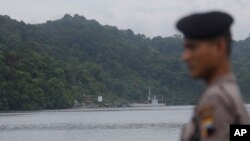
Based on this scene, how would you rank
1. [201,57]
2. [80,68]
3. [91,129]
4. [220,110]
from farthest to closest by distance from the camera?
1. [80,68]
2. [91,129]
3. [201,57]
4. [220,110]

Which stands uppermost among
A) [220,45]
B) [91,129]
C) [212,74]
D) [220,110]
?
[91,129]

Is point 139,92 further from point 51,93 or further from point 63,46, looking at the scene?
point 51,93

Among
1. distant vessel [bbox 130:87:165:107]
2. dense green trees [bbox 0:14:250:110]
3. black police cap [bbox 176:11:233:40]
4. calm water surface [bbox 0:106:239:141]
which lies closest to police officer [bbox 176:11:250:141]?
black police cap [bbox 176:11:233:40]

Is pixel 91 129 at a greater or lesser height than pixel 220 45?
greater

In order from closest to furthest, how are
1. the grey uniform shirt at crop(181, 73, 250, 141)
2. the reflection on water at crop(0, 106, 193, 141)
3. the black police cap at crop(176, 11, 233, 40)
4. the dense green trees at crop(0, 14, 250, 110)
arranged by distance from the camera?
the grey uniform shirt at crop(181, 73, 250, 141) < the black police cap at crop(176, 11, 233, 40) < the reflection on water at crop(0, 106, 193, 141) < the dense green trees at crop(0, 14, 250, 110)

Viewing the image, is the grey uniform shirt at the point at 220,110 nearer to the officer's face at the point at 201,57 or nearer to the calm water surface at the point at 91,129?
the officer's face at the point at 201,57

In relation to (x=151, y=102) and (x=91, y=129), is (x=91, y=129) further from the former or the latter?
(x=151, y=102)

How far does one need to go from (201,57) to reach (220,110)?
0.82 feet

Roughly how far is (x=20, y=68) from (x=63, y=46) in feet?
173

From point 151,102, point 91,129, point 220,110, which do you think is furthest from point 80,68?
point 220,110

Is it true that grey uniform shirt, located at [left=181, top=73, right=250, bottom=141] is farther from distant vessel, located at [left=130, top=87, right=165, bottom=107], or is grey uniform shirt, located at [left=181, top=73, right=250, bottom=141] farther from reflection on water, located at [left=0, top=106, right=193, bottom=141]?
distant vessel, located at [left=130, top=87, right=165, bottom=107]

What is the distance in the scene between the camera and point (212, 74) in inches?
121

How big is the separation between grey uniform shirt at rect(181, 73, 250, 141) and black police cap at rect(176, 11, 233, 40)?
0.18 metres

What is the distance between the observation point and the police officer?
114 inches
